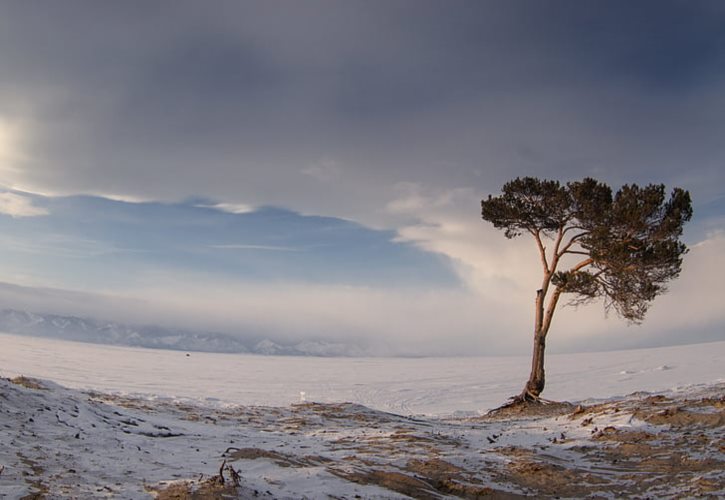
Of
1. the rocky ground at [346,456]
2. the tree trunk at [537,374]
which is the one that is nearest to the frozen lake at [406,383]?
the tree trunk at [537,374]

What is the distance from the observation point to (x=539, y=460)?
31.8ft

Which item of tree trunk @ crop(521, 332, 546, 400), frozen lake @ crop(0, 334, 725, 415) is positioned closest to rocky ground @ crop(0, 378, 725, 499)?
tree trunk @ crop(521, 332, 546, 400)

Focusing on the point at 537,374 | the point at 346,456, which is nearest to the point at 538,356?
the point at 537,374

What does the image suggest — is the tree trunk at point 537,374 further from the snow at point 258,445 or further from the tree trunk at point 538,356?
the snow at point 258,445

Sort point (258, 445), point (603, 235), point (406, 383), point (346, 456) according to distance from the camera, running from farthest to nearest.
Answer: point (406, 383) < point (603, 235) < point (258, 445) < point (346, 456)

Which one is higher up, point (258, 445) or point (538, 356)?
point (538, 356)

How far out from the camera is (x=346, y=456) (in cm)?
951

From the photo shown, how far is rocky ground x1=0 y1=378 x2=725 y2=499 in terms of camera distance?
677cm

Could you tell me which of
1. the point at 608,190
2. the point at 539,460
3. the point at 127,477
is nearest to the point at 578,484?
the point at 539,460

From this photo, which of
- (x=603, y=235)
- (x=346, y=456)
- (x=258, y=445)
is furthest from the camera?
(x=603, y=235)

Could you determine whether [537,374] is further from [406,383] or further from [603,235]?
[406,383]

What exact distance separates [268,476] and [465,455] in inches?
174

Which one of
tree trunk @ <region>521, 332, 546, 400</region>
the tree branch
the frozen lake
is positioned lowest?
the frozen lake

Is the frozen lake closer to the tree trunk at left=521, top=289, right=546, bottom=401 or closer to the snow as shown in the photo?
the tree trunk at left=521, top=289, right=546, bottom=401
